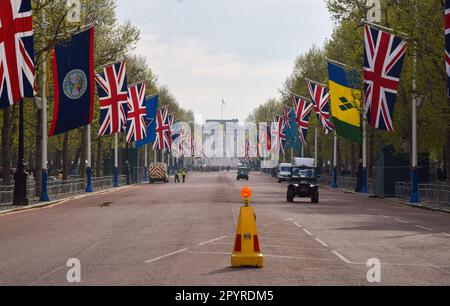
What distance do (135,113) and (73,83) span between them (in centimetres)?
2519

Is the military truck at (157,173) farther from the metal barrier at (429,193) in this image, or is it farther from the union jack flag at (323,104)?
the metal barrier at (429,193)

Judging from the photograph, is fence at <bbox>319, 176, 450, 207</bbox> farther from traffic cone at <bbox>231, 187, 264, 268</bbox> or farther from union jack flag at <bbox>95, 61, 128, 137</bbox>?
traffic cone at <bbox>231, 187, 264, 268</bbox>

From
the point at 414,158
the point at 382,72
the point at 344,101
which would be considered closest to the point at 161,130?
the point at 344,101

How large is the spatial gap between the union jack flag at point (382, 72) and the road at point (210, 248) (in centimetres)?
827

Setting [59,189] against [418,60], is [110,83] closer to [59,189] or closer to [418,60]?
[59,189]

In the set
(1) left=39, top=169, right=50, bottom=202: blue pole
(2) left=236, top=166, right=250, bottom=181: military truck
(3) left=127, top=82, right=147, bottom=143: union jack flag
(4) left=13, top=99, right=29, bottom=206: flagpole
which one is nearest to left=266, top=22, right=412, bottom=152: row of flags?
(3) left=127, top=82, right=147, bottom=143: union jack flag

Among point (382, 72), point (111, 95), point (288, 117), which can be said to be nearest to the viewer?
point (382, 72)

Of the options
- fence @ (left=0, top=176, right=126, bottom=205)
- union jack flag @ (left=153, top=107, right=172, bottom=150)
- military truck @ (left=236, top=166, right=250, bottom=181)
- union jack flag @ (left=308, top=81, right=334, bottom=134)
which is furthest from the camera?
military truck @ (left=236, top=166, right=250, bottom=181)

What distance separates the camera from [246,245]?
16.9 m

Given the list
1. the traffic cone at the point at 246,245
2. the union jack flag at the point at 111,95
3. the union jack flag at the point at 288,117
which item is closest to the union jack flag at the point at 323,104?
the union jack flag at the point at 111,95

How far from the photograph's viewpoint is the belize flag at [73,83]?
4262 cm

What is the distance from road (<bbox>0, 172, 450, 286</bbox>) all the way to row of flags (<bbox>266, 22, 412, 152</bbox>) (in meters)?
8.58

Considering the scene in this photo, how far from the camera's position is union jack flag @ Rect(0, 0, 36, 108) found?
1314 inches
